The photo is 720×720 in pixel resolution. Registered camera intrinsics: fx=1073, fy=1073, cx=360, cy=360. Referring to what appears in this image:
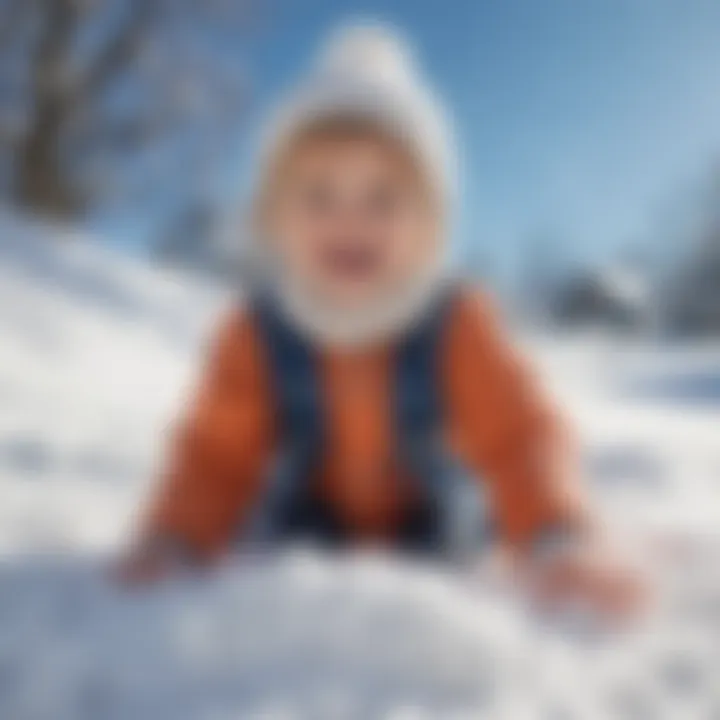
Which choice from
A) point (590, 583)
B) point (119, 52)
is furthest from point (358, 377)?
point (119, 52)

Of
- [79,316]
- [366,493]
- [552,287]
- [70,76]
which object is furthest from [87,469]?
[552,287]

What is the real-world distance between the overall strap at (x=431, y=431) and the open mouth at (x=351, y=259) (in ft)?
0.22

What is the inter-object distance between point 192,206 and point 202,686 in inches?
245

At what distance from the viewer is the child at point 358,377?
2.71 ft

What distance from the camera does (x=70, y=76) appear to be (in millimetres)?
5387

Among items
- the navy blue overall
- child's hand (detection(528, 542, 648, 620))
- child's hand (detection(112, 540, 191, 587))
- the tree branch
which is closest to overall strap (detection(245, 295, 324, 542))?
the navy blue overall

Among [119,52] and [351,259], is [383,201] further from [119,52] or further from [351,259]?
[119,52]

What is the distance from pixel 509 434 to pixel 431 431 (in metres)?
0.07

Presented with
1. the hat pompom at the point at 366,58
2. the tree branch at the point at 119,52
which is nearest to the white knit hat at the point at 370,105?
the hat pompom at the point at 366,58

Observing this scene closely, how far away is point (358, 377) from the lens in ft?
2.77

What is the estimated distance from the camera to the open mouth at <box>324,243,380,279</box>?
821 millimetres

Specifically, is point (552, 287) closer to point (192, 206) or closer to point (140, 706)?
point (192, 206)

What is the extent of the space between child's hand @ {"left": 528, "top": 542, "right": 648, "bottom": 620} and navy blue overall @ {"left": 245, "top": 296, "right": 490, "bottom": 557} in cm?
15

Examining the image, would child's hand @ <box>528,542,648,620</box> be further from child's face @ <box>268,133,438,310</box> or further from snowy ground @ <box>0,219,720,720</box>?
child's face @ <box>268,133,438,310</box>
